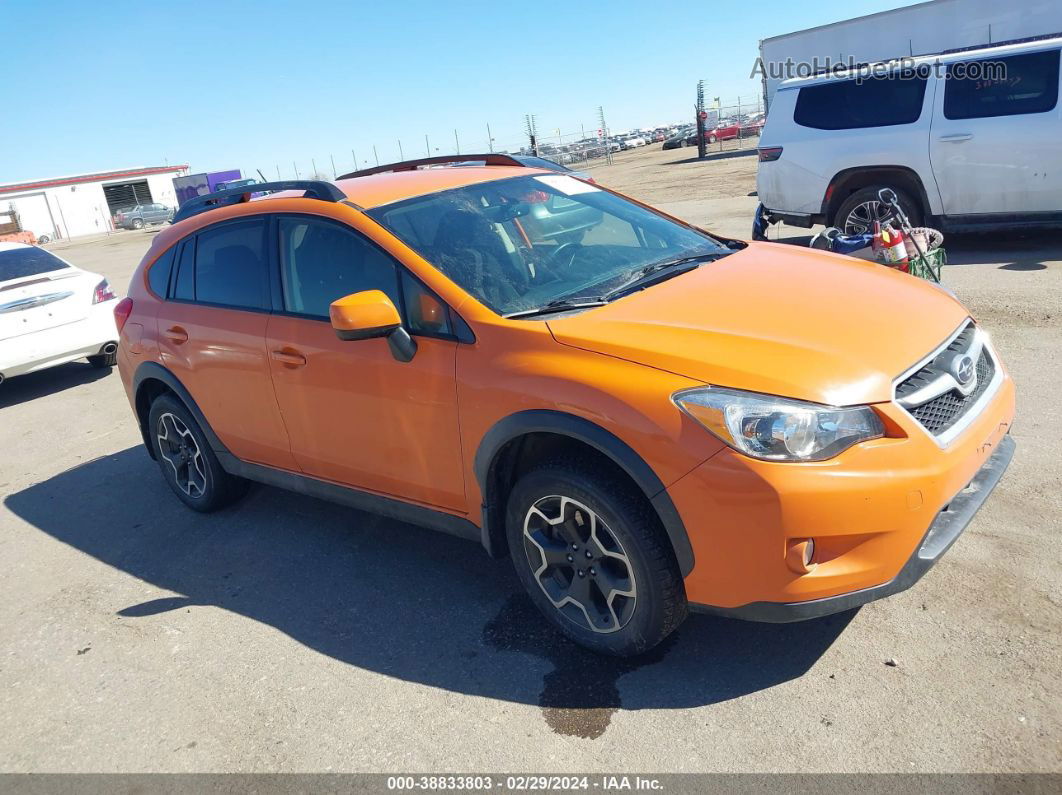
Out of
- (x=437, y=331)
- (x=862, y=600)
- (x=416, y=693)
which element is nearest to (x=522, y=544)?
(x=416, y=693)

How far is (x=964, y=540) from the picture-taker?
3.47 metres

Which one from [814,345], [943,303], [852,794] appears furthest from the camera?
[943,303]

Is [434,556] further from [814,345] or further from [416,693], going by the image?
[814,345]

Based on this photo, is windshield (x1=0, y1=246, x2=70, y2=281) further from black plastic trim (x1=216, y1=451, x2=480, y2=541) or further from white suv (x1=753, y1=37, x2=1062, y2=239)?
white suv (x1=753, y1=37, x2=1062, y2=239)

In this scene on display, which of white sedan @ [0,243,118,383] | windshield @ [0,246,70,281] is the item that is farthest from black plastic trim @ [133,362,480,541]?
windshield @ [0,246,70,281]

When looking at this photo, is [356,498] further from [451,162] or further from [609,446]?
[451,162]

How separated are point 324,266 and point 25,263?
22.1 feet

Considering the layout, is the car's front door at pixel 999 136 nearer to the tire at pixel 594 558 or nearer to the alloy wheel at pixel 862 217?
the alloy wheel at pixel 862 217

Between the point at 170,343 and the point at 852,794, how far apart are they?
13.1 feet

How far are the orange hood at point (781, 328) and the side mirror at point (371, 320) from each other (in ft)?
2.08

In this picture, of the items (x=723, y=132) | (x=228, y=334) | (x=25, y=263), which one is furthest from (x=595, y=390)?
(x=723, y=132)

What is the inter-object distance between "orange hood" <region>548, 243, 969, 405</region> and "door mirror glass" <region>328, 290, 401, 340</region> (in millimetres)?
658

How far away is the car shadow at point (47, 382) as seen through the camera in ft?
28.8

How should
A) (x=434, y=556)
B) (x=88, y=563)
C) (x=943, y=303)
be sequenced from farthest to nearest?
(x=88, y=563) < (x=434, y=556) < (x=943, y=303)
